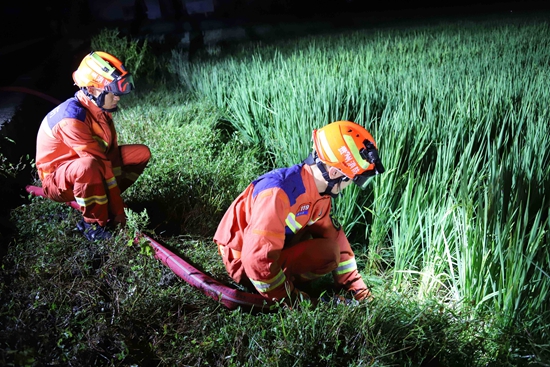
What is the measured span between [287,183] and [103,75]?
1.35 meters

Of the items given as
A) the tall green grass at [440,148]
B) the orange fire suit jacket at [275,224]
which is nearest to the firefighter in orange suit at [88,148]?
the orange fire suit jacket at [275,224]

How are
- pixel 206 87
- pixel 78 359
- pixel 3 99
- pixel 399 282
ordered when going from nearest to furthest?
pixel 78 359 → pixel 399 282 → pixel 3 99 → pixel 206 87

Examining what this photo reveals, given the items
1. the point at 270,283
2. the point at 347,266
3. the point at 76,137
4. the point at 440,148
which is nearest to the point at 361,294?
the point at 347,266

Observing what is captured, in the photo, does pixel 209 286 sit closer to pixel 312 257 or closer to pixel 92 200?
pixel 312 257

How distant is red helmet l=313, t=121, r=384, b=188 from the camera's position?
1849 mm

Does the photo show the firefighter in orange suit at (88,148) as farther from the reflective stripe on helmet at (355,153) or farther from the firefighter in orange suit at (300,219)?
the reflective stripe on helmet at (355,153)

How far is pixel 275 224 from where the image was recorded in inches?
72.1

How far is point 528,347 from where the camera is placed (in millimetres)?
1644

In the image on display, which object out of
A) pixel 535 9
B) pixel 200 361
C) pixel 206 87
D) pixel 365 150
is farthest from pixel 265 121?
pixel 535 9

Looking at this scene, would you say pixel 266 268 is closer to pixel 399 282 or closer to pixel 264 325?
pixel 264 325

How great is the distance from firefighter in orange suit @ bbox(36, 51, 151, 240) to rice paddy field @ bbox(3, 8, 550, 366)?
0.89 feet

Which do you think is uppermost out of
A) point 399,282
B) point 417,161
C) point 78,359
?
point 417,161

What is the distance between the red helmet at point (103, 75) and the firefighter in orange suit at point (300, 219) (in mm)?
1081

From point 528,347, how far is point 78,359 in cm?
159
